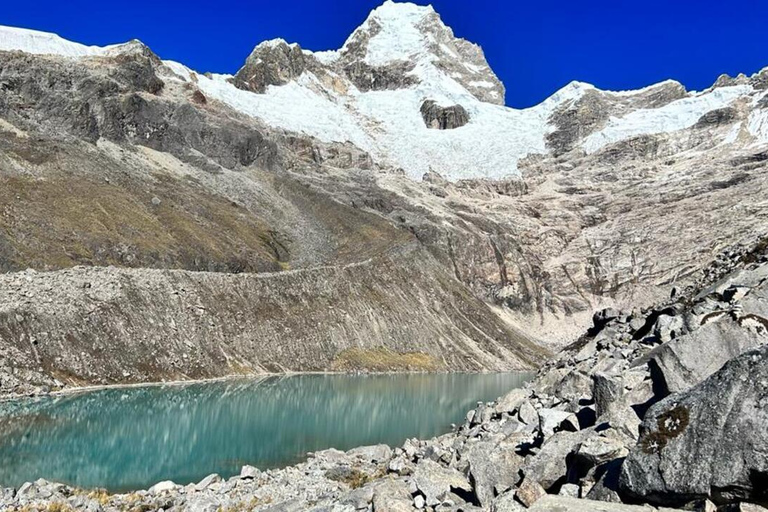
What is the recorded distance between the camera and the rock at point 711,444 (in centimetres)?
871

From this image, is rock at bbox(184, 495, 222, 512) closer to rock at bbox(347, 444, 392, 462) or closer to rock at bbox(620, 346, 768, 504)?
rock at bbox(347, 444, 392, 462)

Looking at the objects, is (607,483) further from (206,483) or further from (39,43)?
(39,43)

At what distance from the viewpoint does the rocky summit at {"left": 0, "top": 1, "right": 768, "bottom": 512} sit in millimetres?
11656

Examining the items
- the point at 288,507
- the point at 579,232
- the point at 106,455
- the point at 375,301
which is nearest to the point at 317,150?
the point at 579,232

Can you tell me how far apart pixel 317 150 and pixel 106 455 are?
162300 millimetres

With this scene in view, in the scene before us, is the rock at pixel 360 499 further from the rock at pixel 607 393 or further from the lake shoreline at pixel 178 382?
the lake shoreline at pixel 178 382

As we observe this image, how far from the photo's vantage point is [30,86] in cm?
12419

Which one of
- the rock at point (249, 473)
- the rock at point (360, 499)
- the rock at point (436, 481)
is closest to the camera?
the rock at point (436, 481)

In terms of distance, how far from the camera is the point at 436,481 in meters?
13.8

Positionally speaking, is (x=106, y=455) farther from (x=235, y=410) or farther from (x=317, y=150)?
(x=317, y=150)

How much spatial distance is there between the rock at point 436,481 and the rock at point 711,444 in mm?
4580

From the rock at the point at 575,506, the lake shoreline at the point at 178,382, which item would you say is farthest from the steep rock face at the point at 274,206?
the rock at the point at 575,506

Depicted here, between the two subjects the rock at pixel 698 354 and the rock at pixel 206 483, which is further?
the rock at pixel 206 483

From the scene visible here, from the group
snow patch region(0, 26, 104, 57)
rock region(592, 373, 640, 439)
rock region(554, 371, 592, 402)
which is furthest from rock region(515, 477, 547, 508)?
snow patch region(0, 26, 104, 57)
